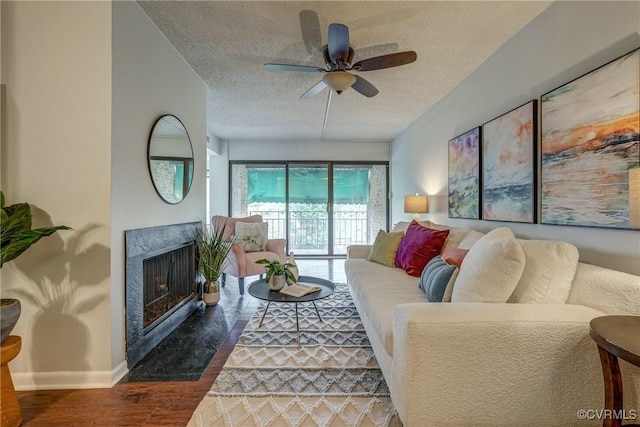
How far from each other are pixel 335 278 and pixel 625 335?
11.4 ft

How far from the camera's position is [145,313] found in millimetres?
2135

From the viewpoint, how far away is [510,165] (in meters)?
2.25

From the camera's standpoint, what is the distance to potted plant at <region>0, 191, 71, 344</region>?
130 cm

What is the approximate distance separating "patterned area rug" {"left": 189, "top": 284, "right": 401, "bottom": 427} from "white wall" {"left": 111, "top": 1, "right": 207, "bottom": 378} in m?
0.76

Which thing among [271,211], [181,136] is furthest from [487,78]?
[271,211]

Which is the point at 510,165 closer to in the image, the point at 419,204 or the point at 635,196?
the point at 635,196

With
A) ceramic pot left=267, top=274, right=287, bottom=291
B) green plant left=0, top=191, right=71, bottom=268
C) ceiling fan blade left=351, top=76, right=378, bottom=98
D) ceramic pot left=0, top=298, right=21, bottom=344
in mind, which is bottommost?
ceramic pot left=267, top=274, right=287, bottom=291

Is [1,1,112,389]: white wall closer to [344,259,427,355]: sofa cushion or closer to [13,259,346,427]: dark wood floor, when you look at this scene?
[13,259,346,427]: dark wood floor

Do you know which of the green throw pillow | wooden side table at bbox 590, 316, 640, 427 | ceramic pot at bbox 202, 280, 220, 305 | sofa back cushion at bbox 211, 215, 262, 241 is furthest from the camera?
sofa back cushion at bbox 211, 215, 262, 241

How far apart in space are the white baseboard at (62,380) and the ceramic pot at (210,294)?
131cm

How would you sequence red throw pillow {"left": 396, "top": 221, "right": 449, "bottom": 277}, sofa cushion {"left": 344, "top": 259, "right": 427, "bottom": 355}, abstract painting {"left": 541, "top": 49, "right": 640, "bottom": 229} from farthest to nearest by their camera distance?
red throw pillow {"left": 396, "top": 221, "right": 449, "bottom": 277} < sofa cushion {"left": 344, "top": 259, "right": 427, "bottom": 355} < abstract painting {"left": 541, "top": 49, "right": 640, "bottom": 229}

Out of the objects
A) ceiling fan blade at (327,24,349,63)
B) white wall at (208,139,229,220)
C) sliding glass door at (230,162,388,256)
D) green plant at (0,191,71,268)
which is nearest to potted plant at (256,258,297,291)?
green plant at (0,191,71,268)

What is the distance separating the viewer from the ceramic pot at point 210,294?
3029 millimetres

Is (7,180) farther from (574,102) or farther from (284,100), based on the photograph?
(574,102)
